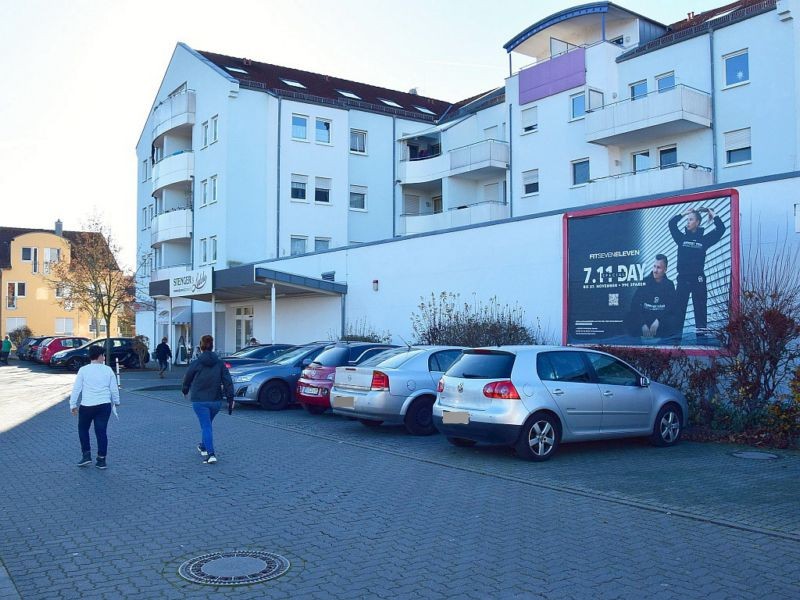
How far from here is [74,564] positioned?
6117mm

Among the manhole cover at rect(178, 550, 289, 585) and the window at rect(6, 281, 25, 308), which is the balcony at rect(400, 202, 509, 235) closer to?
the manhole cover at rect(178, 550, 289, 585)

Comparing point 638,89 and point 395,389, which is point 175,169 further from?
point 395,389

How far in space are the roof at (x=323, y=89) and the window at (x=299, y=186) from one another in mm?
3910

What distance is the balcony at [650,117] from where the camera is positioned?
26.3 meters

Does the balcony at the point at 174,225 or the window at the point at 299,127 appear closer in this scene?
the window at the point at 299,127

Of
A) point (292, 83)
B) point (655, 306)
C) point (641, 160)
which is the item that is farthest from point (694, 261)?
point (292, 83)

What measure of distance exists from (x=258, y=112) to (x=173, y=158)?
22.2ft

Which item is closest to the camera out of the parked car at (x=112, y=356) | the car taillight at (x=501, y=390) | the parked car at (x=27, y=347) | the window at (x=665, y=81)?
the car taillight at (x=501, y=390)

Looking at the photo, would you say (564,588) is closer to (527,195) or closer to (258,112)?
(527,195)

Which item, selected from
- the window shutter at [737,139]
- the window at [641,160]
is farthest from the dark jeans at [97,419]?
the window at [641,160]

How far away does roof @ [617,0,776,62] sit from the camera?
25.7m

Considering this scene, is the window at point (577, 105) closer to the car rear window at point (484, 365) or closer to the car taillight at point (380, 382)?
the car taillight at point (380, 382)

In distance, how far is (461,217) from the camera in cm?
3559

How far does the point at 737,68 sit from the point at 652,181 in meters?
4.63
